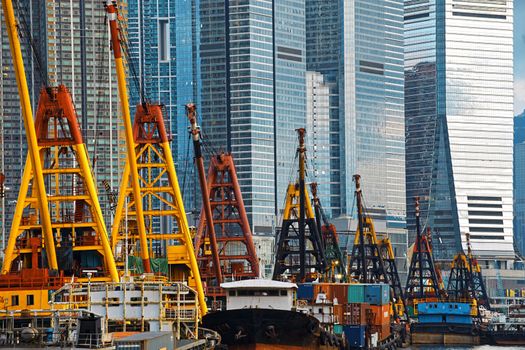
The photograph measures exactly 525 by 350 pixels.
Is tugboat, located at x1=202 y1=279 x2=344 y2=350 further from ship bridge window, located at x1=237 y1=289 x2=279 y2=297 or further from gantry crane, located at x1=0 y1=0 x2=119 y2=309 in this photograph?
gantry crane, located at x1=0 y1=0 x2=119 y2=309

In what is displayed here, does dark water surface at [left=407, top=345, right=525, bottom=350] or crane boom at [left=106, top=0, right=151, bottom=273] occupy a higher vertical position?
crane boom at [left=106, top=0, right=151, bottom=273]

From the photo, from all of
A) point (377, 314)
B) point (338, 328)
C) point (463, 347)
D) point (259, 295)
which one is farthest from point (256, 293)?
point (463, 347)

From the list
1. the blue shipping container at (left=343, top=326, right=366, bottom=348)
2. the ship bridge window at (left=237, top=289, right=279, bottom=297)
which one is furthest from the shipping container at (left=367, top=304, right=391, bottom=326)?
the ship bridge window at (left=237, top=289, right=279, bottom=297)

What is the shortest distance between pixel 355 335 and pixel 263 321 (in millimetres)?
30967

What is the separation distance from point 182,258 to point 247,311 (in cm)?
2728

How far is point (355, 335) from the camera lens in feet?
416

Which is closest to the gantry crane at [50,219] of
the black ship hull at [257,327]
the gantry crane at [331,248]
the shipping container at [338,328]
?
the black ship hull at [257,327]

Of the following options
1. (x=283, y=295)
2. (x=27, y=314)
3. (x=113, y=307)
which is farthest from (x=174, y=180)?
(x=27, y=314)

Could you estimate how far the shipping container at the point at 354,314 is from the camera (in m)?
129

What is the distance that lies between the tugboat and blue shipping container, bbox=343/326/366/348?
20.4 metres

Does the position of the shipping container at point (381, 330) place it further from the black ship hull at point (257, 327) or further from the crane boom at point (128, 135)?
the black ship hull at point (257, 327)

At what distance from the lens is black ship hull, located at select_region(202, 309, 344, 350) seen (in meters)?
96.6

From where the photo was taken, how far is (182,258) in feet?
405

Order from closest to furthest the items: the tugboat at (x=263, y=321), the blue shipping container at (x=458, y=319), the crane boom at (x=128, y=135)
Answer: the tugboat at (x=263, y=321) < the crane boom at (x=128, y=135) < the blue shipping container at (x=458, y=319)
